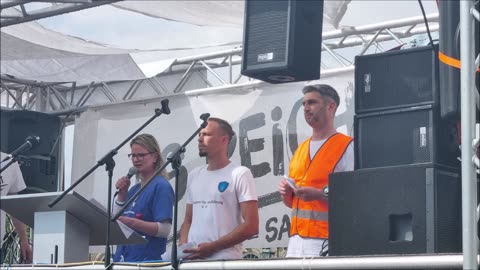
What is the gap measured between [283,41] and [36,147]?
3470 millimetres

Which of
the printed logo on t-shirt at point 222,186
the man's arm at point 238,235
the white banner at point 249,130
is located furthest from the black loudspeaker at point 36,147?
the man's arm at point 238,235

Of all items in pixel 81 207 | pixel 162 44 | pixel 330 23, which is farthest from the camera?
pixel 162 44

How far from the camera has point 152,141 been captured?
5.16 m

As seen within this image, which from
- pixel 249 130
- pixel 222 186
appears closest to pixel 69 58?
pixel 249 130

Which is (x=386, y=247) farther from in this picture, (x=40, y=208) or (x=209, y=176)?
(x=40, y=208)

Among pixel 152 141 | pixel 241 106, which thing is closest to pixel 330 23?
pixel 241 106

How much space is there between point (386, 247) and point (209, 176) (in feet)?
4.50

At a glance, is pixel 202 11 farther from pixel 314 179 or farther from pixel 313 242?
pixel 313 242

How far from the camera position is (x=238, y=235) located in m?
4.43

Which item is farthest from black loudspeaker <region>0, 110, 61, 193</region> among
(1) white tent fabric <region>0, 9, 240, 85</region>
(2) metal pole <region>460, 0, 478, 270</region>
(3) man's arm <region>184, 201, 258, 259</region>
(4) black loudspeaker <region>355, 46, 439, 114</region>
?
(2) metal pole <region>460, 0, 478, 270</region>

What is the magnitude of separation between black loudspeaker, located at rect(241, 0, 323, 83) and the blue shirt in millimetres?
816

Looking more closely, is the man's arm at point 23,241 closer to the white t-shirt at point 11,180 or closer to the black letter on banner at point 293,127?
the white t-shirt at point 11,180

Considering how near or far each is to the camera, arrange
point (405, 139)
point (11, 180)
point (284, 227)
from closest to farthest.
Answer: point (405, 139) → point (11, 180) → point (284, 227)

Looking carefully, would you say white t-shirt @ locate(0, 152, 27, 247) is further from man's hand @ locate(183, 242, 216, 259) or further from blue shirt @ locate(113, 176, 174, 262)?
man's hand @ locate(183, 242, 216, 259)
